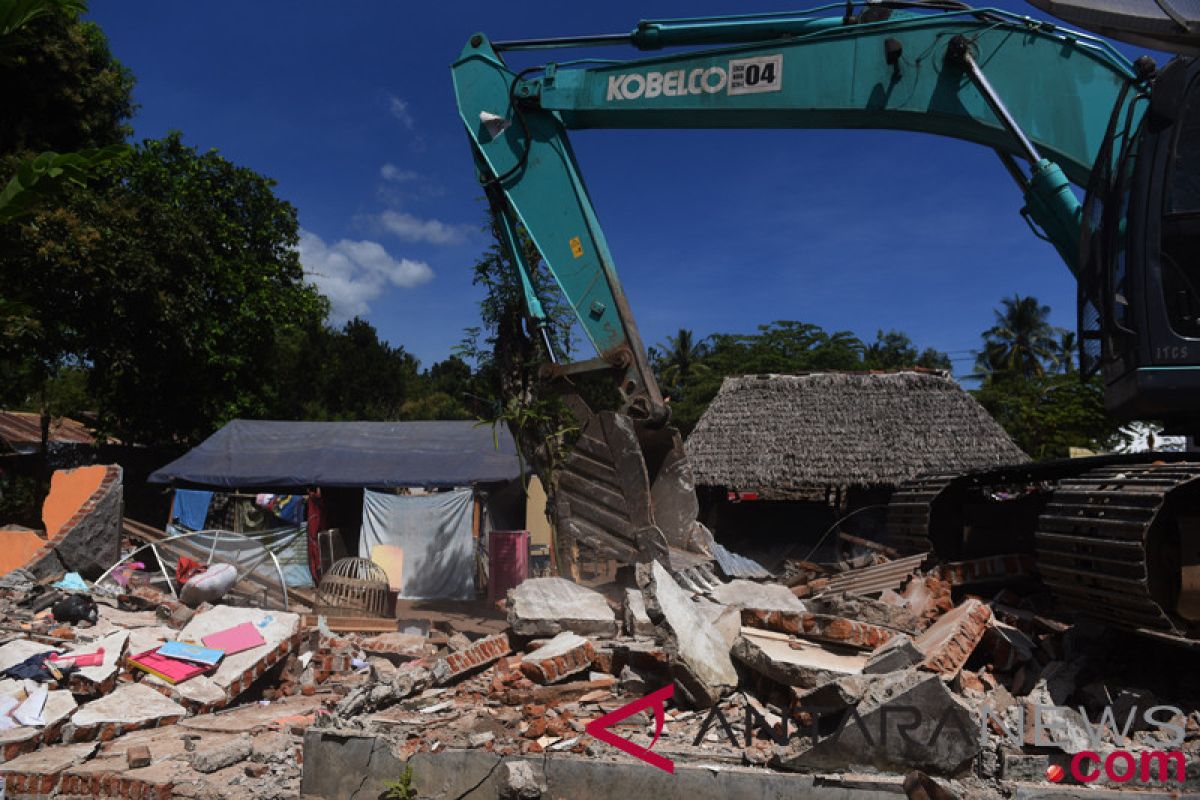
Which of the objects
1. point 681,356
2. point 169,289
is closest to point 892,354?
point 681,356

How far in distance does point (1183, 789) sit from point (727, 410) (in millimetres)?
13771

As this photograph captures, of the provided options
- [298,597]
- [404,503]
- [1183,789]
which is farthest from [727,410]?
[1183,789]

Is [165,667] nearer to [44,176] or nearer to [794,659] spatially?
[44,176]

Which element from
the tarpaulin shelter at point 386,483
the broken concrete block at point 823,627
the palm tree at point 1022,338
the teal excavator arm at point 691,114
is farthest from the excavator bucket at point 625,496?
the palm tree at point 1022,338

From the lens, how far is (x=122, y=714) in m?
5.77

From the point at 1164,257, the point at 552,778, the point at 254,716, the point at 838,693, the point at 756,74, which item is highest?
the point at 756,74

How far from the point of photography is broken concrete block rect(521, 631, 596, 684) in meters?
4.97

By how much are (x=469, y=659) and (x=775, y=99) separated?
4.88 metres

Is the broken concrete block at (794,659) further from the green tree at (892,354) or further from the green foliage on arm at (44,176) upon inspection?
the green tree at (892,354)

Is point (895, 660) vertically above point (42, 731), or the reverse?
point (895, 660)

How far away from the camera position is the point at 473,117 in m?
7.68

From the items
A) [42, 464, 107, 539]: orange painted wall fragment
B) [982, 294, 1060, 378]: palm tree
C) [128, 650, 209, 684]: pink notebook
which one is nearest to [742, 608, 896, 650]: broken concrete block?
[128, 650, 209, 684]: pink notebook

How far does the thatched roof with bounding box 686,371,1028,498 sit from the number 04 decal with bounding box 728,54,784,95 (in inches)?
384

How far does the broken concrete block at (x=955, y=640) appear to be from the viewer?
4379mm
